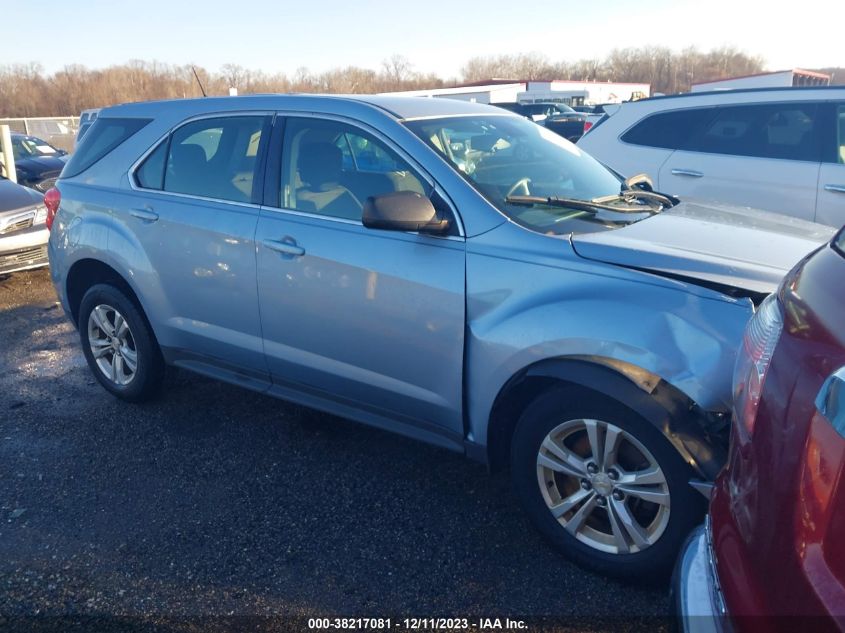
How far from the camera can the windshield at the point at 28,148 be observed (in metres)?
15.1

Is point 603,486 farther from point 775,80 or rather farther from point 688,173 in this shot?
point 775,80

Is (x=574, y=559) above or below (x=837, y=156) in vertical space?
below

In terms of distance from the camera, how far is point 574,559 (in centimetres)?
285

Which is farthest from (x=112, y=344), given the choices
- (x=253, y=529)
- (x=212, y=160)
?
(x=253, y=529)

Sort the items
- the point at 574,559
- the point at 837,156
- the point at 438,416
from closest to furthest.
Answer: the point at 574,559 → the point at 438,416 → the point at 837,156

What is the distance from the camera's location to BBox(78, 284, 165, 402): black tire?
4.31 metres

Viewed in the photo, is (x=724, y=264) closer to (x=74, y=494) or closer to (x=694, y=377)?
(x=694, y=377)

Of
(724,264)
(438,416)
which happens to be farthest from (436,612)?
(724,264)

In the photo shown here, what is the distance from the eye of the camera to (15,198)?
789cm

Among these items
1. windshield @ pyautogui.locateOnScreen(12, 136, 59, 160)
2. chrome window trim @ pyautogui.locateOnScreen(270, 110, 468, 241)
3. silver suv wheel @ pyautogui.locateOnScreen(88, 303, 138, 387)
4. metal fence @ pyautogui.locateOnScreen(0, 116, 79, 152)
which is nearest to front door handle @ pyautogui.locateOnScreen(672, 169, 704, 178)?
chrome window trim @ pyautogui.locateOnScreen(270, 110, 468, 241)

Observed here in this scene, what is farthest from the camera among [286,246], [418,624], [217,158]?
[217,158]

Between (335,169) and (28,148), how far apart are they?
48.2 feet

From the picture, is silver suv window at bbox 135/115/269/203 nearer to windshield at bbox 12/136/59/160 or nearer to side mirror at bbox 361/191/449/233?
side mirror at bbox 361/191/449/233

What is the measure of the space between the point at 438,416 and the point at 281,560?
0.90 meters
